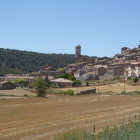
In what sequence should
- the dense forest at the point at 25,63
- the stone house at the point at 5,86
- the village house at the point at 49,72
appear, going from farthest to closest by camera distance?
the dense forest at the point at 25,63, the village house at the point at 49,72, the stone house at the point at 5,86

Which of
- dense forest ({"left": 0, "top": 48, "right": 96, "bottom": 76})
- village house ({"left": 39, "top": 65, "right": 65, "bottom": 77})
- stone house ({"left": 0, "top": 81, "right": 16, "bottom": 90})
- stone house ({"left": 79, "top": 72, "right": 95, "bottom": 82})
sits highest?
dense forest ({"left": 0, "top": 48, "right": 96, "bottom": 76})

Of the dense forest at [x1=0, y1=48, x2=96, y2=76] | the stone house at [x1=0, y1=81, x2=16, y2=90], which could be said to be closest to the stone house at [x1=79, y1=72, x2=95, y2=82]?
the stone house at [x1=0, y1=81, x2=16, y2=90]

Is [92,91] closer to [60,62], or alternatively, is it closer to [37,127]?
[37,127]

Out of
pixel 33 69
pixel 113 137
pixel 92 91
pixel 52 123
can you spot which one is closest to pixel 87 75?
pixel 92 91

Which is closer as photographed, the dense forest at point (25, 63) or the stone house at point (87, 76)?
the stone house at point (87, 76)

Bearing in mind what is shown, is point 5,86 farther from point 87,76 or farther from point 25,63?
point 25,63

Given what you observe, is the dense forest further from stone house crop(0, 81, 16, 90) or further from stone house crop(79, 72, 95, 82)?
stone house crop(0, 81, 16, 90)

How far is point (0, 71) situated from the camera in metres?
137

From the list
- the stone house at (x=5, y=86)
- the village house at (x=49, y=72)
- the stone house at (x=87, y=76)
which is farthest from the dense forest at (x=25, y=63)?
the stone house at (x=5, y=86)

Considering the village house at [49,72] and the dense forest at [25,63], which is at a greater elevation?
the dense forest at [25,63]

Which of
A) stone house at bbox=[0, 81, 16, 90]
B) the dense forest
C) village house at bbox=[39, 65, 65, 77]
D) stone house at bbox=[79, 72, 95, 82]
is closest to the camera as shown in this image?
stone house at bbox=[0, 81, 16, 90]

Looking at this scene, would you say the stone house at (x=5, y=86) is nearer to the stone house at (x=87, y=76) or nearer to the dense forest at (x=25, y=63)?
the stone house at (x=87, y=76)

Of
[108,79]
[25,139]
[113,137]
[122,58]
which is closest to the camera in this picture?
[113,137]

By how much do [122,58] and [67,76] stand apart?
2797 cm
